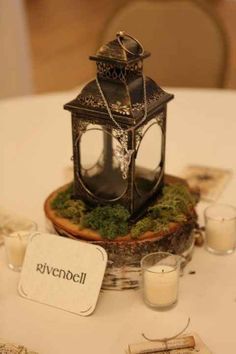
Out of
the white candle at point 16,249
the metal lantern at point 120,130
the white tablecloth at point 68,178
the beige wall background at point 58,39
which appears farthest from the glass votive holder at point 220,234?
the beige wall background at point 58,39

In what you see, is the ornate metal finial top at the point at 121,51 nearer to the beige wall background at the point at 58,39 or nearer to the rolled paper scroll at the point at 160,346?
the rolled paper scroll at the point at 160,346

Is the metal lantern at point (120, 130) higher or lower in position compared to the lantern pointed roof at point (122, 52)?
lower

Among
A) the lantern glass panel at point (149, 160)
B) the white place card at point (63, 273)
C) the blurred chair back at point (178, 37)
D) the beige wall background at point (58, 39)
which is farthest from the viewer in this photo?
the beige wall background at point (58, 39)

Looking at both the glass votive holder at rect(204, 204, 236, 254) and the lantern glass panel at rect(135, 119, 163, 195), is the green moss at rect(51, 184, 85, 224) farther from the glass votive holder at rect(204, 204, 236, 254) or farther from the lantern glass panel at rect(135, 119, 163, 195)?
the glass votive holder at rect(204, 204, 236, 254)

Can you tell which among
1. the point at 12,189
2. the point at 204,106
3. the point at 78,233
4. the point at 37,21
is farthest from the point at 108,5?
the point at 78,233

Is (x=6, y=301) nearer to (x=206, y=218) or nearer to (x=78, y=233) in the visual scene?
(x=78, y=233)

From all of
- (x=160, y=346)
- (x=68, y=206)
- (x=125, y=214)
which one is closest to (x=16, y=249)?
(x=68, y=206)
